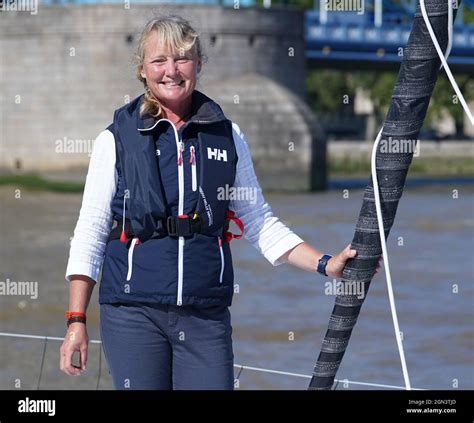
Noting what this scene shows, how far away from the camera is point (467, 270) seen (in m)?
15.3

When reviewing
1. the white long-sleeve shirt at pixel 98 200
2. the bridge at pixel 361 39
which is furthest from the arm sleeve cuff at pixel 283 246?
the bridge at pixel 361 39

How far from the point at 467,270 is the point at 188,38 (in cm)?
1278

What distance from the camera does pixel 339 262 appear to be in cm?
292

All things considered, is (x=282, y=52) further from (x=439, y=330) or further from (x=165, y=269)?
(x=165, y=269)

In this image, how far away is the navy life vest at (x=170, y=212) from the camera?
2881 mm

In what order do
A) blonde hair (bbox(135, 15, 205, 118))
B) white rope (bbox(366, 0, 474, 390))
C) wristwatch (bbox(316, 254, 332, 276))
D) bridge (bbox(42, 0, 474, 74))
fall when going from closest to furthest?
white rope (bbox(366, 0, 474, 390)) → blonde hair (bbox(135, 15, 205, 118)) → wristwatch (bbox(316, 254, 332, 276)) → bridge (bbox(42, 0, 474, 74))

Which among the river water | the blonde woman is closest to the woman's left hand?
the blonde woman

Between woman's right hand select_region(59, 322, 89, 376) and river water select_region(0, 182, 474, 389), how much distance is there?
3.39 feet

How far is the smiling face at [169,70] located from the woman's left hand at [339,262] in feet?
1.57

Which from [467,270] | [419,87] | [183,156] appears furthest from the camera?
[467,270]

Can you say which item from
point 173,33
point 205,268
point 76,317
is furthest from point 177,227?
point 173,33

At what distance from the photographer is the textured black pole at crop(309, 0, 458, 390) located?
2764mm

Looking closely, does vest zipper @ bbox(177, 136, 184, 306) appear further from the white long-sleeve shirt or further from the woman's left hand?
the woman's left hand
